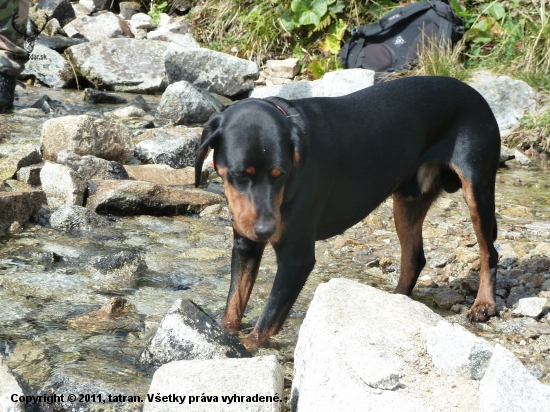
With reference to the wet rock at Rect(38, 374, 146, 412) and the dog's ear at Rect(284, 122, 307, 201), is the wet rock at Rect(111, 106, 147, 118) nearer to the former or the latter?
the dog's ear at Rect(284, 122, 307, 201)

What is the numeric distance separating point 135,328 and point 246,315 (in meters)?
0.71

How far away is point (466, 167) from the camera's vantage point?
445cm

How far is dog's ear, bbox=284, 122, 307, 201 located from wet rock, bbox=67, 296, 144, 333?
1104mm

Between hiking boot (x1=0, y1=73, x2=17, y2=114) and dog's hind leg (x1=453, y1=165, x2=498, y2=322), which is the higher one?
dog's hind leg (x1=453, y1=165, x2=498, y2=322)

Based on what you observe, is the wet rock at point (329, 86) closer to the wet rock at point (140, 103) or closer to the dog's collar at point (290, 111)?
the wet rock at point (140, 103)

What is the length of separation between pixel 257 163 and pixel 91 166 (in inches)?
137

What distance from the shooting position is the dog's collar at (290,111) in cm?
381

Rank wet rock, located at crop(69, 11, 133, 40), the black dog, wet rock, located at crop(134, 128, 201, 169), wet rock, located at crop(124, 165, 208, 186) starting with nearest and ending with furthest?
the black dog
wet rock, located at crop(124, 165, 208, 186)
wet rock, located at crop(134, 128, 201, 169)
wet rock, located at crop(69, 11, 133, 40)

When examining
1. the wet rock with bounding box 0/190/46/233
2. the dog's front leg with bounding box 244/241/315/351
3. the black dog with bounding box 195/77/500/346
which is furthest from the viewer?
the wet rock with bounding box 0/190/46/233

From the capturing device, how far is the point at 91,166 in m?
6.59

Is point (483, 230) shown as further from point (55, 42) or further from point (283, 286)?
point (55, 42)

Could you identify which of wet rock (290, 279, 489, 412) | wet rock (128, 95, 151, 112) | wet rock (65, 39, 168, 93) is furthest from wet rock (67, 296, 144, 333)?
wet rock (65, 39, 168, 93)

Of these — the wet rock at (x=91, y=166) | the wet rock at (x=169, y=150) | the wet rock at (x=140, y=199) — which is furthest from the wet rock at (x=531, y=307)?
the wet rock at (x=169, y=150)

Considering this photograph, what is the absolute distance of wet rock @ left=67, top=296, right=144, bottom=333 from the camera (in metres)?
3.94
